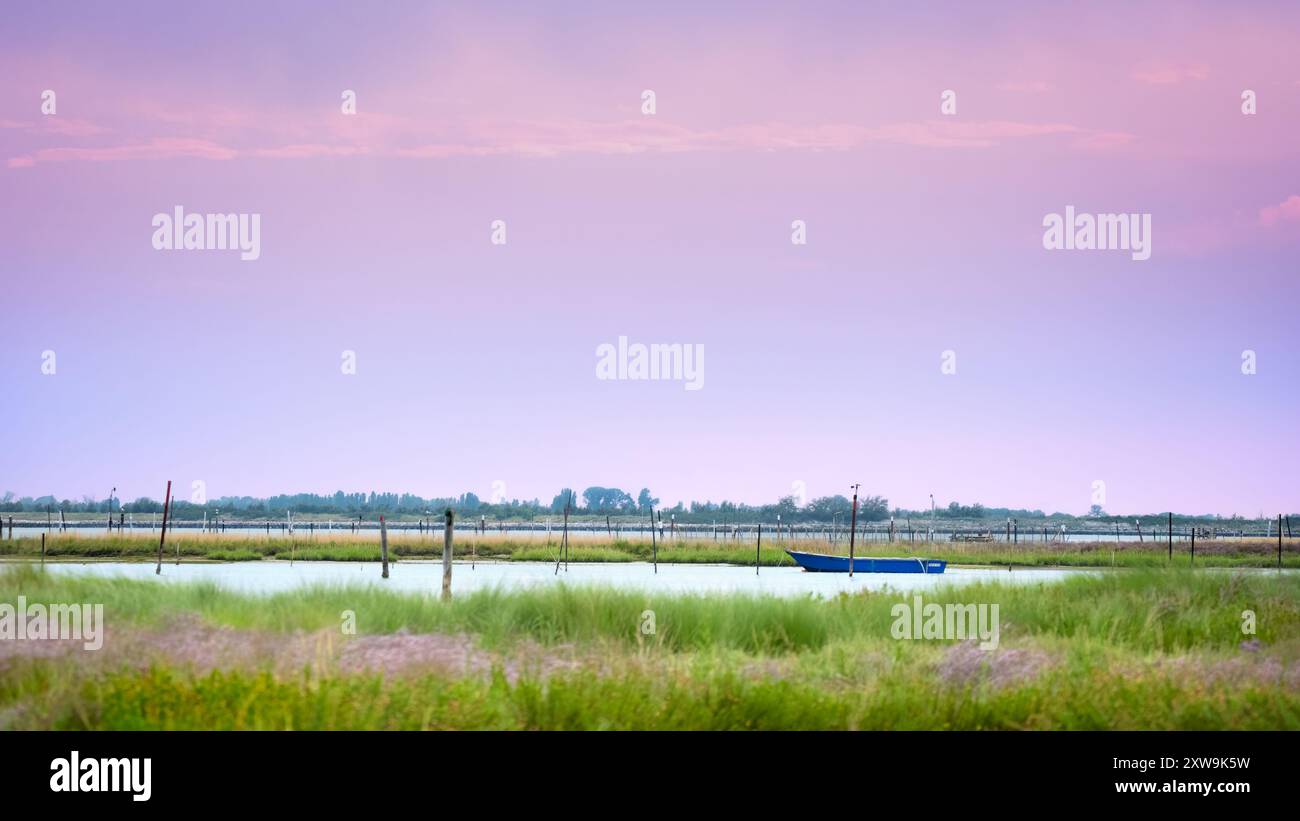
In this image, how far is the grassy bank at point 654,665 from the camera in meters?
9.53

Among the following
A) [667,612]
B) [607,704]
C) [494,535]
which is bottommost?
[494,535]

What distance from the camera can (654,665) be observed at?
40.7 feet

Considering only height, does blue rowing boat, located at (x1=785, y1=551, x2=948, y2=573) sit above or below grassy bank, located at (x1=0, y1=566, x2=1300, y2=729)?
below

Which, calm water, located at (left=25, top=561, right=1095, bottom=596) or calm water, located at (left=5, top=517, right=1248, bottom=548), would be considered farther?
calm water, located at (left=5, top=517, right=1248, bottom=548)

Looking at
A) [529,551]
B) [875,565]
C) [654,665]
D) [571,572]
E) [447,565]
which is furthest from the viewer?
[529,551]

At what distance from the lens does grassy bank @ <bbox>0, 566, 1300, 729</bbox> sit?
375 inches

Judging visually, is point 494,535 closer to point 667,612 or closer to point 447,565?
point 447,565

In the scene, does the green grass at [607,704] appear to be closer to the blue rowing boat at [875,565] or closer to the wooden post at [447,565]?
the wooden post at [447,565]

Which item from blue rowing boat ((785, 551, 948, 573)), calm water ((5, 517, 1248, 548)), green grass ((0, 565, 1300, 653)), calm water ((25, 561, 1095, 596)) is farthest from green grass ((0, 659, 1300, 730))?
calm water ((5, 517, 1248, 548))

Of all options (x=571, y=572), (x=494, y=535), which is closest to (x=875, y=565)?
(x=571, y=572)

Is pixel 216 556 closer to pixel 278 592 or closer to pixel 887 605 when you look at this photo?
pixel 278 592

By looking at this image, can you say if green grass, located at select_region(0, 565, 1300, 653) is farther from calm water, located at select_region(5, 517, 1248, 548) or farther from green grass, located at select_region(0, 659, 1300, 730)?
calm water, located at select_region(5, 517, 1248, 548)

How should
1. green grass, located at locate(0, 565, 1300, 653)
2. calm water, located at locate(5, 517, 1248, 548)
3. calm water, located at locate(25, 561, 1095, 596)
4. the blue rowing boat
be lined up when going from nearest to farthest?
green grass, located at locate(0, 565, 1300, 653) < calm water, located at locate(25, 561, 1095, 596) < the blue rowing boat < calm water, located at locate(5, 517, 1248, 548)

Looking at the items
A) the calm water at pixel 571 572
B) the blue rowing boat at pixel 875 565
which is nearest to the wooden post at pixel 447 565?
the calm water at pixel 571 572
